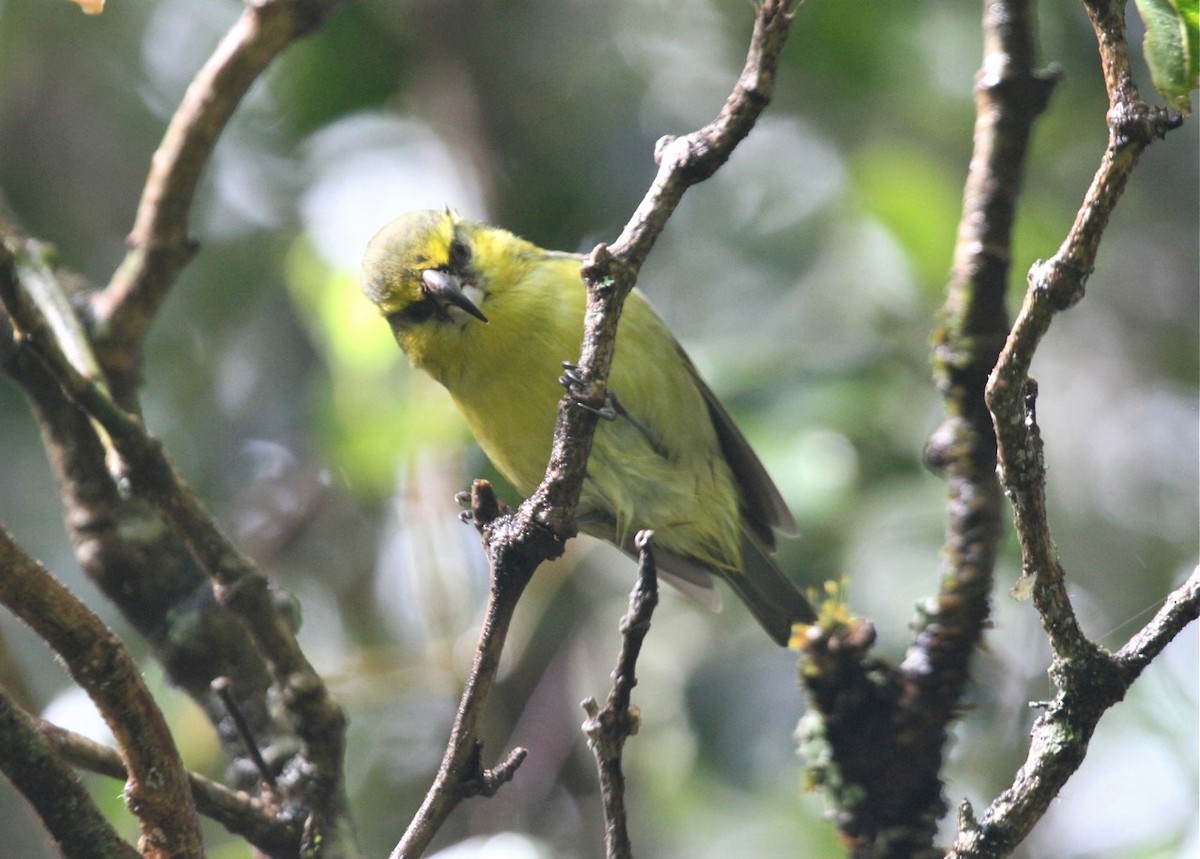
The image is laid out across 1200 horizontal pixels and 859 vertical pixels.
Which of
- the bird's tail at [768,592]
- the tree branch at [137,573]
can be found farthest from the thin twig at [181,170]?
the bird's tail at [768,592]

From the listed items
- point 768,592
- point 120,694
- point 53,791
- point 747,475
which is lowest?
point 53,791

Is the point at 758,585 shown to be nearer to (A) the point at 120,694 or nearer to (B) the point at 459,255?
(B) the point at 459,255

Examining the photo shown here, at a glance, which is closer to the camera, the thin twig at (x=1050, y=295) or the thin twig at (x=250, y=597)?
the thin twig at (x=1050, y=295)

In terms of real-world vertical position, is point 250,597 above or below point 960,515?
below

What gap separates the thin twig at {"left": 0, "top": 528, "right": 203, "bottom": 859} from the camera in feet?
5.45

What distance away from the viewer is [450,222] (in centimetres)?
381

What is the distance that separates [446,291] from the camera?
3.58m

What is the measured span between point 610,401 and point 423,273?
0.65 meters

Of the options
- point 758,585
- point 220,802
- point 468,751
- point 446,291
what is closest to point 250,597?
point 220,802

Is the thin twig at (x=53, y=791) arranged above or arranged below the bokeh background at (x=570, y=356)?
below

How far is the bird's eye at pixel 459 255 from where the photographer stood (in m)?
3.70

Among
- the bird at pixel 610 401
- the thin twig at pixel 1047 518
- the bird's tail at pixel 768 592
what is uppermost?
the bird at pixel 610 401

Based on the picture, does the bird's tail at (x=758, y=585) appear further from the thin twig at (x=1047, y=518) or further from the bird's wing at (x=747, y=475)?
the thin twig at (x=1047, y=518)

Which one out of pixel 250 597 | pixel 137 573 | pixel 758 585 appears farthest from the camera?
pixel 758 585
